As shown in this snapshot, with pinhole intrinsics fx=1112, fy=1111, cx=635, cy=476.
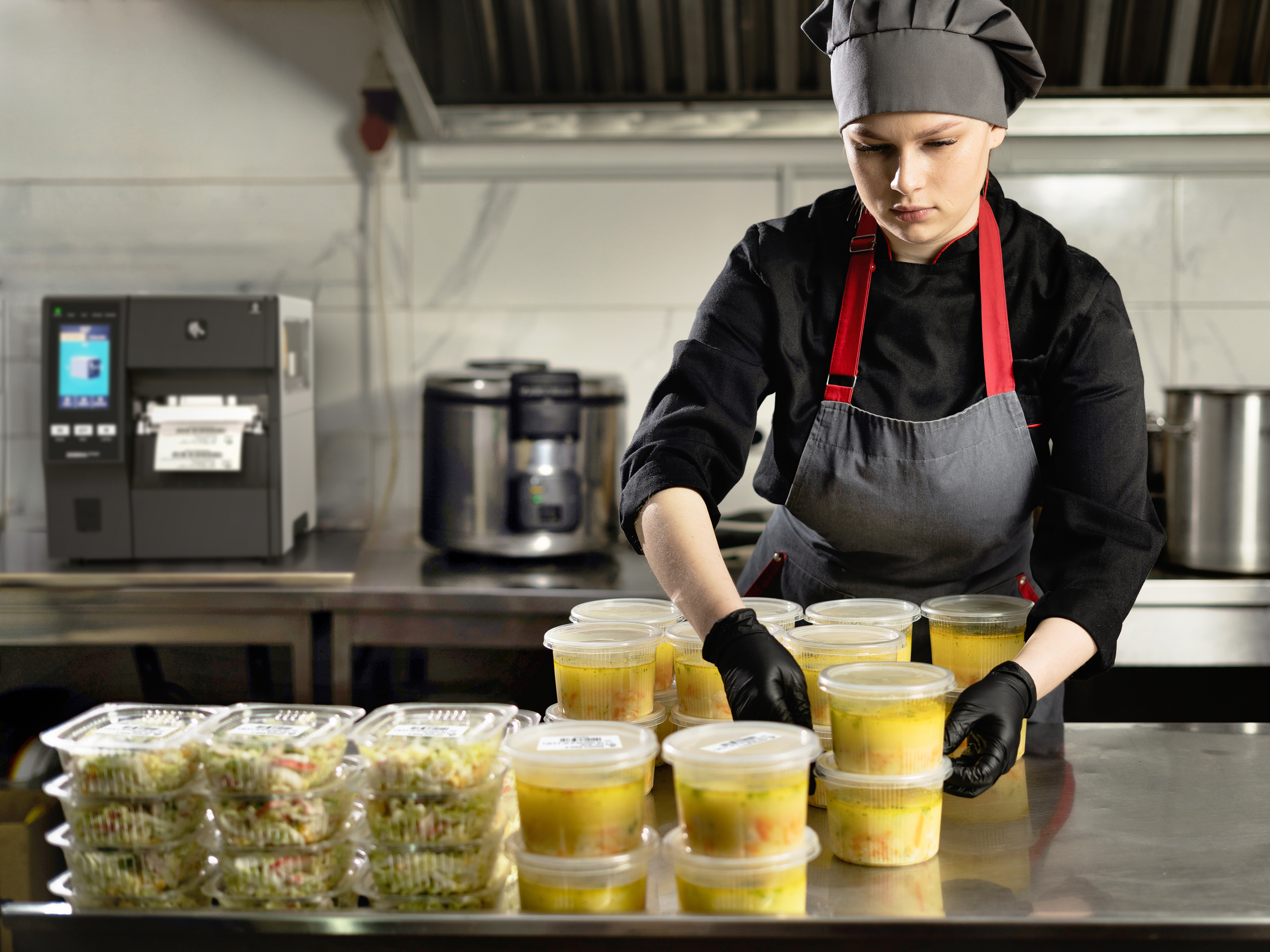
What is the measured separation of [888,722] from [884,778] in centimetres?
5

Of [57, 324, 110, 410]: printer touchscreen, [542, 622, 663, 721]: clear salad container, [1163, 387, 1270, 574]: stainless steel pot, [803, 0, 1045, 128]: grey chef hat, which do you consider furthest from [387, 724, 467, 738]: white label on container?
[1163, 387, 1270, 574]: stainless steel pot

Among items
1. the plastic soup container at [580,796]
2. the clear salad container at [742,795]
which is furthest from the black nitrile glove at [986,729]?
the plastic soup container at [580,796]

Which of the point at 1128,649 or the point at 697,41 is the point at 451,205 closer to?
the point at 697,41

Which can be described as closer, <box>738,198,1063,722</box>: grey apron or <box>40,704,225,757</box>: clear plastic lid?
<box>40,704,225,757</box>: clear plastic lid

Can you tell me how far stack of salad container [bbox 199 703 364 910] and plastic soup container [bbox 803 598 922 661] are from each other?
0.64 meters

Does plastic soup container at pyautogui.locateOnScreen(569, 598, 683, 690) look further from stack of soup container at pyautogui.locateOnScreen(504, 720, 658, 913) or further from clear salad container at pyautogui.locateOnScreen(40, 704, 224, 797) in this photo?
clear salad container at pyautogui.locateOnScreen(40, 704, 224, 797)

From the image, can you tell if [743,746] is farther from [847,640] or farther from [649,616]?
[649,616]

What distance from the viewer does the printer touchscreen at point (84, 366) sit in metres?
2.51

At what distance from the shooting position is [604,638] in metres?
1.29

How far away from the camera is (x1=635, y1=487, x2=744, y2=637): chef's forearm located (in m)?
1.31

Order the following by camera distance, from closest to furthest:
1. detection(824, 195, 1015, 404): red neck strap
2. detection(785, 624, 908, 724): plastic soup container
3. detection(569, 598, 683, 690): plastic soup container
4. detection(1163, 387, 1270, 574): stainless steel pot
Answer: detection(785, 624, 908, 724): plastic soup container, detection(569, 598, 683, 690): plastic soup container, detection(824, 195, 1015, 404): red neck strap, detection(1163, 387, 1270, 574): stainless steel pot

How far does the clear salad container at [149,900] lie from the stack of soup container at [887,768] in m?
0.60

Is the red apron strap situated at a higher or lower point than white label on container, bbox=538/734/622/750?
higher

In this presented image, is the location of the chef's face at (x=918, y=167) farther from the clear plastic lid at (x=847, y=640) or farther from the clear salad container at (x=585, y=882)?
the clear salad container at (x=585, y=882)
